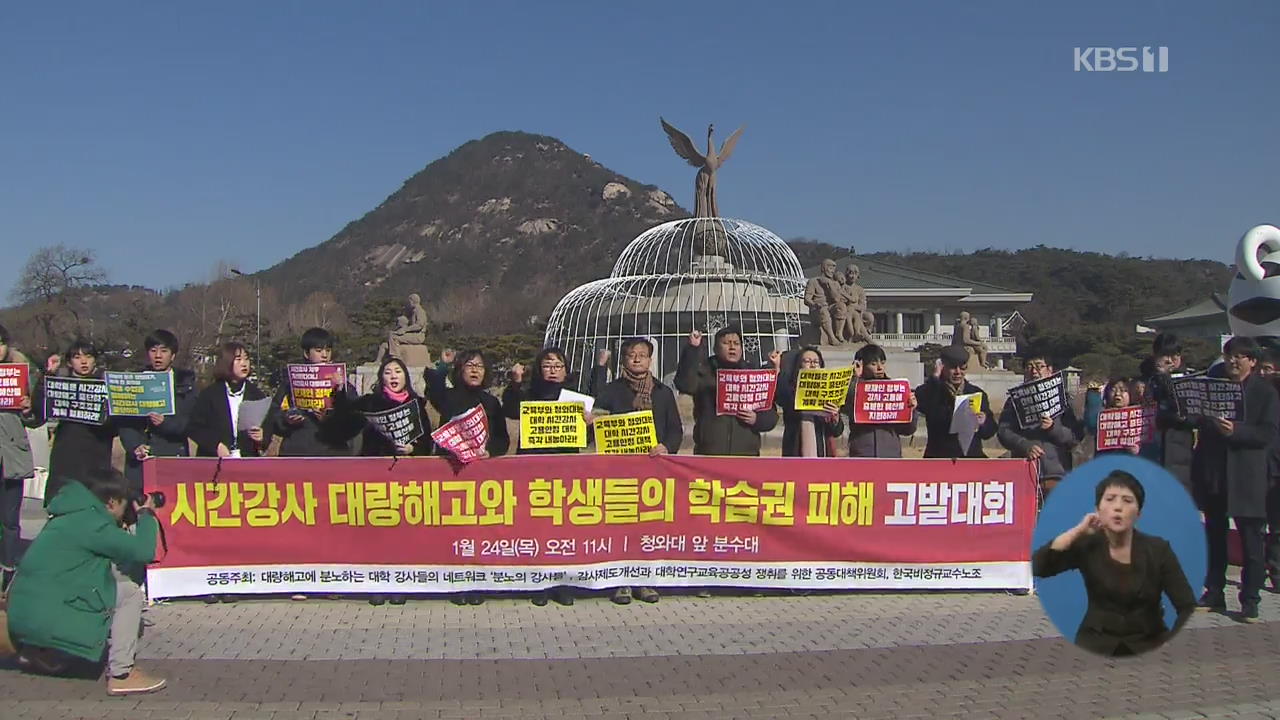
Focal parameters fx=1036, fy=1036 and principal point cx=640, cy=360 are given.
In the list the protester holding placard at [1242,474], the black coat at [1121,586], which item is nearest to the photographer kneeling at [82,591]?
the black coat at [1121,586]

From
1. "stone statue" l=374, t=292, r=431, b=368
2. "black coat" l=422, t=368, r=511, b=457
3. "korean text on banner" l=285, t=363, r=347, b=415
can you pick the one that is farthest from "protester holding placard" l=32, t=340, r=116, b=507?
"stone statue" l=374, t=292, r=431, b=368

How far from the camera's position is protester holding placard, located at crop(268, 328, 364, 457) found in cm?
752

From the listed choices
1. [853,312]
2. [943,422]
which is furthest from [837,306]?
[943,422]

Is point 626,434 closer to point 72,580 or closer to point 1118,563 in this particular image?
point 72,580

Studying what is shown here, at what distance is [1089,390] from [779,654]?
670 centimetres

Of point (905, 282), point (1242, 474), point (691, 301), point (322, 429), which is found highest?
point (905, 282)

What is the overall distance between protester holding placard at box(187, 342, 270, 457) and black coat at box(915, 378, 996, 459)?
5056 millimetres

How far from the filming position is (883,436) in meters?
7.93

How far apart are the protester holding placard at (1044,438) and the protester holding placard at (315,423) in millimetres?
4786

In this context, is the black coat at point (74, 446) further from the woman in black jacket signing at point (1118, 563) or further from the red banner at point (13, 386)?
the woman in black jacket signing at point (1118, 563)

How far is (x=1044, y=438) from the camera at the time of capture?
7.70m

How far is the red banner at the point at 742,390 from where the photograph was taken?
25.3 feet

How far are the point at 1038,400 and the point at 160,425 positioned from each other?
21.2ft

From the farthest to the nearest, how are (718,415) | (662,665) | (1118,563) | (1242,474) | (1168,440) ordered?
(1168,440)
(718,415)
(1242,474)
(662,665)
(1118,563)
